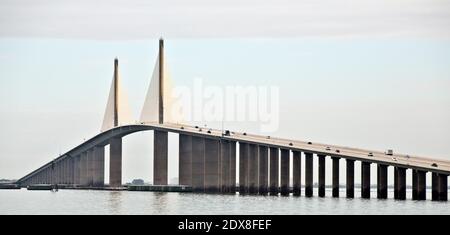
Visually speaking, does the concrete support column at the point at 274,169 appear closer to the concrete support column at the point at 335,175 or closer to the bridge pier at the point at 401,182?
the concrete support column at the point at 335,175

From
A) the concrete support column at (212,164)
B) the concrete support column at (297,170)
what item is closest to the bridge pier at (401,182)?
the concrete support column at (297,170)

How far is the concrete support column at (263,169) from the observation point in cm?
15838

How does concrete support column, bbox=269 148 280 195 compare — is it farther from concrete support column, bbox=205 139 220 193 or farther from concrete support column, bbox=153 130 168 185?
concrete support column, bbox=153 130 168 185

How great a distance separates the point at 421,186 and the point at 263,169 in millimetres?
33789

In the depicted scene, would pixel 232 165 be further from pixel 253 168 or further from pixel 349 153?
pixel 349 153

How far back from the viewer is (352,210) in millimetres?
104938

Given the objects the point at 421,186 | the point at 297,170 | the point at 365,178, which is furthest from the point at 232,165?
the point at 421,186

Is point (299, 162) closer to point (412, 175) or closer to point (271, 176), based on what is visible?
point (271, 176)

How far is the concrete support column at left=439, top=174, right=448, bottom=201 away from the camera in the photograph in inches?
4951

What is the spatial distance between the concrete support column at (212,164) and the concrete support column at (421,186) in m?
45.1
